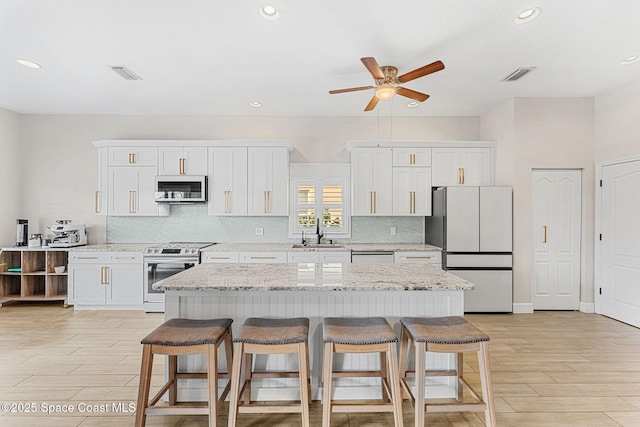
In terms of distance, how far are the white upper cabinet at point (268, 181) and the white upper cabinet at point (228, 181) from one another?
0.10m

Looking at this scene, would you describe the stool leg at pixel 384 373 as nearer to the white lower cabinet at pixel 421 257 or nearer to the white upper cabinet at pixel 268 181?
the white lower cabinet at pixel 421 257

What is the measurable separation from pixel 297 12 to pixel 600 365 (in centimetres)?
391

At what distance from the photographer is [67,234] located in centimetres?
485

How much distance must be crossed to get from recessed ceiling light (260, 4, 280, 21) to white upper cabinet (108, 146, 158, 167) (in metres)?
3.11

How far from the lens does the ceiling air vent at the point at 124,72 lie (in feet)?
11.6

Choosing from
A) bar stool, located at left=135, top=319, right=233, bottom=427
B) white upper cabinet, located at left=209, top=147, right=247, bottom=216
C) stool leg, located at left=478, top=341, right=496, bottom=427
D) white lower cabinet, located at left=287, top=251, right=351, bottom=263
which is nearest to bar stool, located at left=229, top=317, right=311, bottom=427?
bar stool, located at left=135, top=319, right=233, bottom=427

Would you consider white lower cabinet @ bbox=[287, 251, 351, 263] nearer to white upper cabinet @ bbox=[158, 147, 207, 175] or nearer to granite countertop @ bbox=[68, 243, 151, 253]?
white upper cabinet @ bbox=[158, 147, 207, 175]

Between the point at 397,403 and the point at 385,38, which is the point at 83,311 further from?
the point at 385,38

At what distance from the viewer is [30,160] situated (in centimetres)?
520

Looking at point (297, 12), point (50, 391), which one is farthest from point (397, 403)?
point (297, 12)

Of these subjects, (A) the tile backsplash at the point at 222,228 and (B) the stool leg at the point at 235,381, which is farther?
(A) the tile backsplash at the point at 222,228

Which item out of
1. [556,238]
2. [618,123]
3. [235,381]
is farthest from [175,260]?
[618,123]

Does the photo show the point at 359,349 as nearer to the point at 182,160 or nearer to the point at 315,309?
the point at 315,309

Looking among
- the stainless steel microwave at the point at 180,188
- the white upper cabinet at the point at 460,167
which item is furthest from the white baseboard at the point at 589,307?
the stainless steel microwave at the point at 180,188
